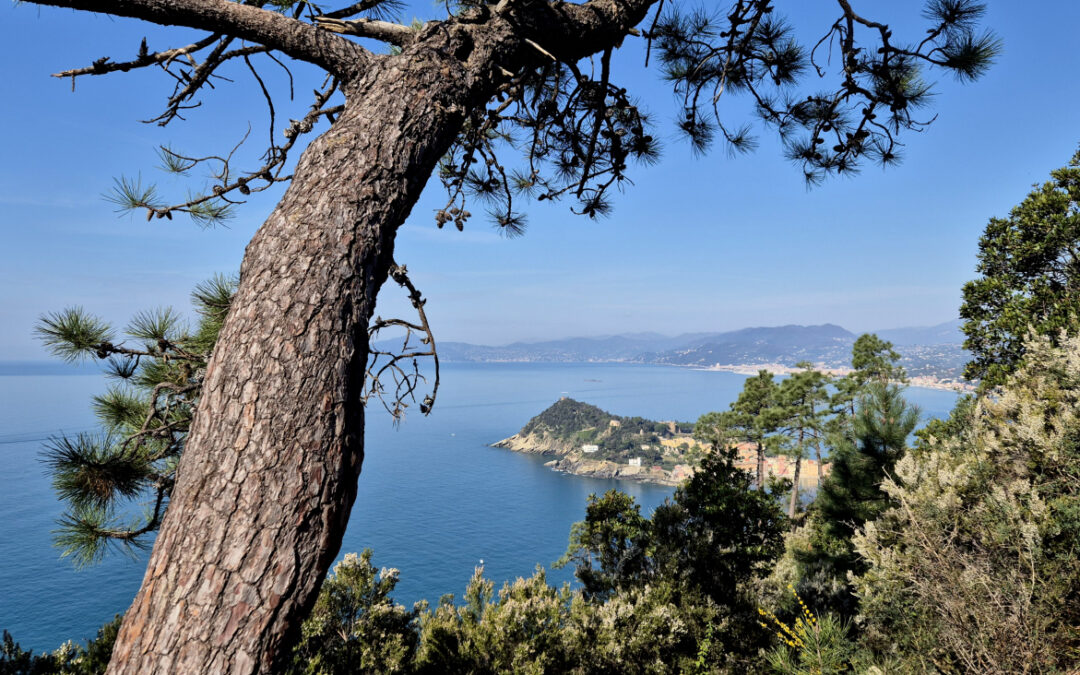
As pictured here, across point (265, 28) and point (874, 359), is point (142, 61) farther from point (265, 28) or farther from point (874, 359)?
point (874, 359)

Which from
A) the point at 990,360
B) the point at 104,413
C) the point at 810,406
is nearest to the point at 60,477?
the point at 104,413

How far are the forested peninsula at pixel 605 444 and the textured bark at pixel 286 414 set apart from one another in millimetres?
39492

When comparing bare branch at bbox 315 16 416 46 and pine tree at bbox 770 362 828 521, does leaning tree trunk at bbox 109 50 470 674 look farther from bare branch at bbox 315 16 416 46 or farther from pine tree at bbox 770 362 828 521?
pine tree at bbox 770 362 828 521

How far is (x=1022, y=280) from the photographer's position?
349 inches

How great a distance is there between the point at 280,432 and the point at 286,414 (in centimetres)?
3

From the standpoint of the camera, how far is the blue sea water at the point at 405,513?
17641mm

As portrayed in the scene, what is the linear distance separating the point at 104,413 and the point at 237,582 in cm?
276

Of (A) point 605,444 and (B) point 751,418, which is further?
(A) point 605,444

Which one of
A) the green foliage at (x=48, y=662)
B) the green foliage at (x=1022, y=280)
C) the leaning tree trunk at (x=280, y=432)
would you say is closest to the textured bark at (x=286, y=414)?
the leaning tree trunk at (x=280, y=432)

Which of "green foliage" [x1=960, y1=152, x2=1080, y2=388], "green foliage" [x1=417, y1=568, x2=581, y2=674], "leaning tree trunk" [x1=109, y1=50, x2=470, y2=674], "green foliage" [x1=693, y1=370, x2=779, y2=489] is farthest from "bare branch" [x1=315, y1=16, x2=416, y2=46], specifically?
"green foliage" [x1=693, y1=370, x2=779, y2=489]

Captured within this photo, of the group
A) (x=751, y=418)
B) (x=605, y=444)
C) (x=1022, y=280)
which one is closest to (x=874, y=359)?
(x=751, y=418)

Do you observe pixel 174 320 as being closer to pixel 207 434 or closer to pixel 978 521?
pixel 207 434

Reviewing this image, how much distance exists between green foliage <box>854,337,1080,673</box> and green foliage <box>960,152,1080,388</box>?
4.71 m

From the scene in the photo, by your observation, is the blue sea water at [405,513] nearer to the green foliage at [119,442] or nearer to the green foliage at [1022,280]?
the green foliage at [119,442]
